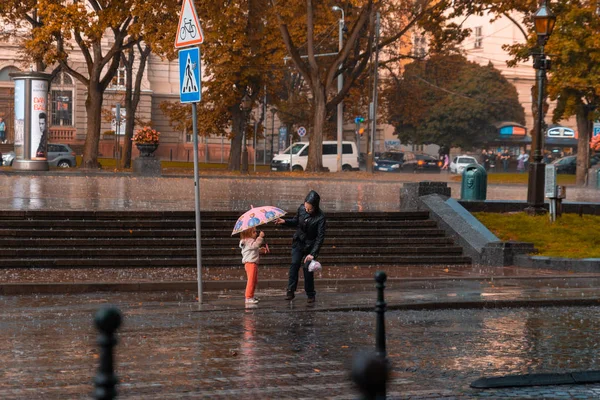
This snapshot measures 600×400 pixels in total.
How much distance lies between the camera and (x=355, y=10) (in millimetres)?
48844

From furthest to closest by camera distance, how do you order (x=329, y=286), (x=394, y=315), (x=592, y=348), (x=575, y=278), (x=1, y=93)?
1. (x=1, y=93)
2. (x=575, y=278)
3. (x=329, y=286)
4. (x=394, y=315)
5. (x=592, y=348)

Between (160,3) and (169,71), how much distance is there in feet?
102

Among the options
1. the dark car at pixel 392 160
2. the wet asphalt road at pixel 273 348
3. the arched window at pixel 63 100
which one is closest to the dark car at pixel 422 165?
the dark car at pixel 392 160

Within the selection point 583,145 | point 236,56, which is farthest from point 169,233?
point 583,145

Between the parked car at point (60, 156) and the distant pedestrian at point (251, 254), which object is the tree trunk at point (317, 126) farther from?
the distant pedestrian at point (251, 254)

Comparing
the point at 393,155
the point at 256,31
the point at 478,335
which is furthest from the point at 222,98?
the point at 478,335

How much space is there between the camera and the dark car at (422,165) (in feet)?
259

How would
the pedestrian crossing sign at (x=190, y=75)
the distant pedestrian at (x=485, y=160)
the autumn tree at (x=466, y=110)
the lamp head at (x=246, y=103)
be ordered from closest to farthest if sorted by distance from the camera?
1. the pedestrian crossing sign at (x=190, y=75)
2. the lamp head at (x=246, y=103)
3. the distant pedestrian at (x=485, y=160)
4. the autumn tree at (x=466, y=110)

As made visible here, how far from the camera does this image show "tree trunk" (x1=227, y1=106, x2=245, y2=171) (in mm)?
52312

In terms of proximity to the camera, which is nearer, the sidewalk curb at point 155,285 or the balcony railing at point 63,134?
the sidewalk curb at point 155,285

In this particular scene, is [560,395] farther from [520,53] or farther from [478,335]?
[520,53]

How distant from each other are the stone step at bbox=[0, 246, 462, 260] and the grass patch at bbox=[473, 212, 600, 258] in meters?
1.85

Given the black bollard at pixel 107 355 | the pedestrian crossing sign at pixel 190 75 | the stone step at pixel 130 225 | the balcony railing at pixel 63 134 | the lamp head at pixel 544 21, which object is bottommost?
the stone step at pixel 130 225

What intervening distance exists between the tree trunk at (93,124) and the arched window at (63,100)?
2576cm
